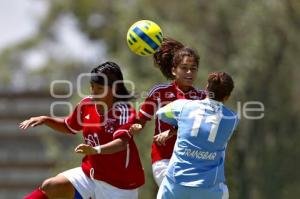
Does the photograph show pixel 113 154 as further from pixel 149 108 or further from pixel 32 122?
pixel 32 122

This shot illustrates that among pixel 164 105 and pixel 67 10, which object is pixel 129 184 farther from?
pixel 67 10

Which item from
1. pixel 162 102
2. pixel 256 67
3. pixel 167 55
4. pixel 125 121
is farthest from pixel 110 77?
pixel 256 67

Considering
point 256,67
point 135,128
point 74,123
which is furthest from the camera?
point 256,67

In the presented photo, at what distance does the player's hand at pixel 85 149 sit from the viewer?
10688mm

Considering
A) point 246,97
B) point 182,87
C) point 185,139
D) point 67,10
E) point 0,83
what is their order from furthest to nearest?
point 0,83 → point 67,10 → point 246,97 → point 182,87 → point 185,139

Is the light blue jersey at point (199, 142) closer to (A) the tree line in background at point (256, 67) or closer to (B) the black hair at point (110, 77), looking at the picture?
(B) the black hair at point (110, 77)

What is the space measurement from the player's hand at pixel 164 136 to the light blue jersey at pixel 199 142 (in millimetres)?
171

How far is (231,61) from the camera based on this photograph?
1435 inches

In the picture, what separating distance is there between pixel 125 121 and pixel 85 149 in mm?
822

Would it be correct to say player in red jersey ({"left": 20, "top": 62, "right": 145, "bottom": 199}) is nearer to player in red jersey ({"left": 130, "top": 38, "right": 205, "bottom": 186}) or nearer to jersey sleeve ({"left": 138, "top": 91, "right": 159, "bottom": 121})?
jersey sleeve ({"left": 138, "top": 91, "right": 159, "bottom": 121})

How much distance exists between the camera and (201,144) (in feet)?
35.3

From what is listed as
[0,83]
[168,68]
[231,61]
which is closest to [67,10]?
[231,61]

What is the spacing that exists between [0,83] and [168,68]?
63485 mm

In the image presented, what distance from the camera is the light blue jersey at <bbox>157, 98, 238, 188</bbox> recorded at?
10.8 m
